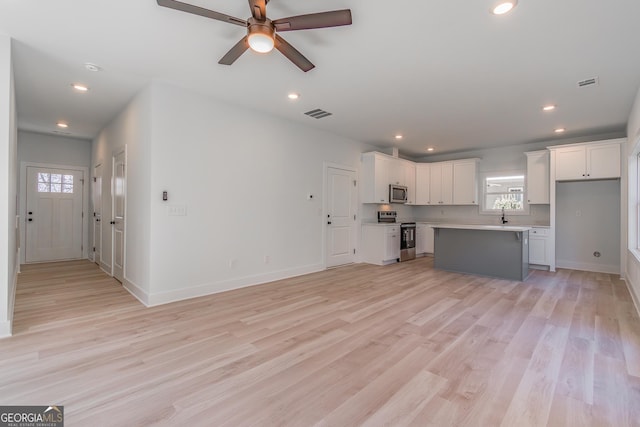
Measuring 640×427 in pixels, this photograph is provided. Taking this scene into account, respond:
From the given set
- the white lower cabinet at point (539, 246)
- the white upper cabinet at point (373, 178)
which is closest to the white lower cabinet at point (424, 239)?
the white upper cabinet at point (373, 178)

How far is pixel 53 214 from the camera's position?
21.1 ft

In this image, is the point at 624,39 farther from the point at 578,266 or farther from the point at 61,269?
the point at 61,269

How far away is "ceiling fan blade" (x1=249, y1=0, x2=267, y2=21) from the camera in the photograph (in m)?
1.96

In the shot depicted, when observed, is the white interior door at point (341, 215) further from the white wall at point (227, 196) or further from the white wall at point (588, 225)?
the white wall at point (588, 225)

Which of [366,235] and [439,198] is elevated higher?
[439,198]

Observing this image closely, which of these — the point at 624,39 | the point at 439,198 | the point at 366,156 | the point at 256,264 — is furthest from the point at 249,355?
the point at 439,198

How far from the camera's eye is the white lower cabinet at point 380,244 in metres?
6.35

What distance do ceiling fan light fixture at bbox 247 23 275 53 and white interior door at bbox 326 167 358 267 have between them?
3.72 metres

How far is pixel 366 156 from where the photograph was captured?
261 inches

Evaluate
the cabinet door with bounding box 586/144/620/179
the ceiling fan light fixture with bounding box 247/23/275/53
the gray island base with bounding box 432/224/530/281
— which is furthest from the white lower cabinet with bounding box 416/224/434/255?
the ceiling fan light fixture with bounding box 247/23/275/53

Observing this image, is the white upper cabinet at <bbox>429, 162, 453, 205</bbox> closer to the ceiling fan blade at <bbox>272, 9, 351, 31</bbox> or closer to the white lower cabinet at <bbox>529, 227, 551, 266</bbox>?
the white lower cabinet at <bbox>529, 227, 551, 266</bbox>

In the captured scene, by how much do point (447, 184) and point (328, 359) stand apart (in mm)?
6417

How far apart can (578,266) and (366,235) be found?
427 centimetres

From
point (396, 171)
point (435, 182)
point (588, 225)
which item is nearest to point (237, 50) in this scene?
point (396, 171)
